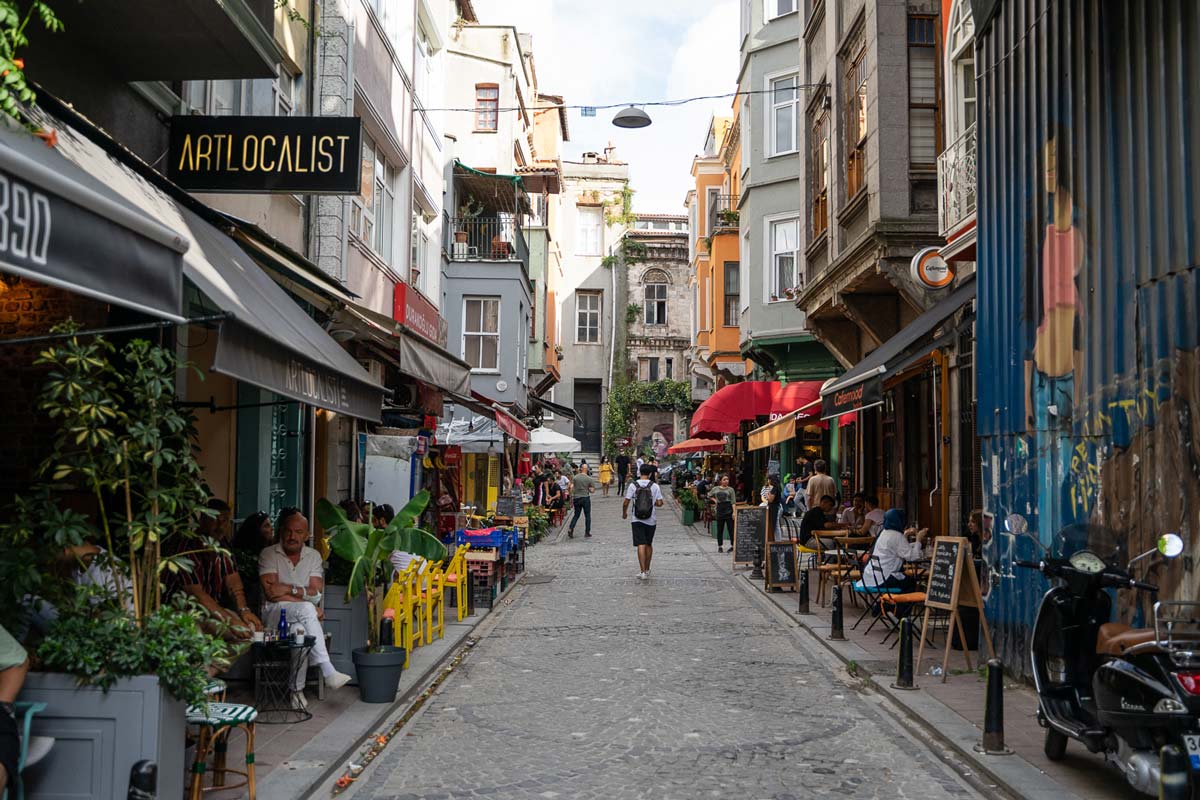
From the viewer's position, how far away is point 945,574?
10102mm

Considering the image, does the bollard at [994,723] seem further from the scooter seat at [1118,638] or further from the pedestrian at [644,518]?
the pedestrian at [644,518]

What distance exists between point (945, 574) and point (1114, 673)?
13.5ft

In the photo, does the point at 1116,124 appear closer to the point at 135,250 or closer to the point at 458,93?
the point at 135,250

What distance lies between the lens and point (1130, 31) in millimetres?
8180

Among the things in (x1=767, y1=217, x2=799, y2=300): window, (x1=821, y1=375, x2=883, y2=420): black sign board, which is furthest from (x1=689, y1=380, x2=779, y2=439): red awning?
(x1=821, y1=375, x2=883, y2=420): black sign board

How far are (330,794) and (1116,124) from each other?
23.5 ft

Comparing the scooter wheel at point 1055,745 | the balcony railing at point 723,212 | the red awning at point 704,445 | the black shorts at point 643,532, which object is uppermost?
the balcony railing at point 723,212

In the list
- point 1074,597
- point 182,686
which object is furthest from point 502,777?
point 1074,597

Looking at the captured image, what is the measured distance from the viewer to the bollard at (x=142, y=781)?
15.6 feet

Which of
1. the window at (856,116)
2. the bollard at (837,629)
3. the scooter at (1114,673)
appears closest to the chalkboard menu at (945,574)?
the scooter at (1114,673)

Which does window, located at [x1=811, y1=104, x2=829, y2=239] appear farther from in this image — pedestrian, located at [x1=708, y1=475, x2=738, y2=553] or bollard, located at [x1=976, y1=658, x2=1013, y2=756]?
bollard, located at [x1=976, y1=658, x2=1013, y2=756]

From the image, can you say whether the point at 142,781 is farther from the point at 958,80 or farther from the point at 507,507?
the point at 507,507

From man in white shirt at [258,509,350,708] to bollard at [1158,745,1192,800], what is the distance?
563cm

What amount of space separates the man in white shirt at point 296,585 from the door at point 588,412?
4933 cm
